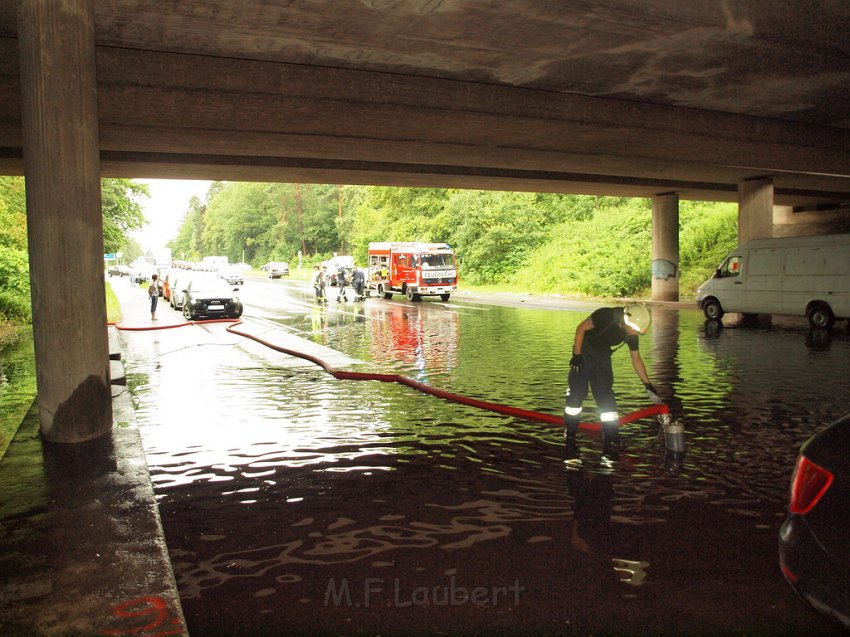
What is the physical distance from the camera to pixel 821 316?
1955 cm

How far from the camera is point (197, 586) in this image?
426 centimetres

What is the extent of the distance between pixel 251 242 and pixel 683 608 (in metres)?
125

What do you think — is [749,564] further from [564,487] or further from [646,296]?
[646,296]

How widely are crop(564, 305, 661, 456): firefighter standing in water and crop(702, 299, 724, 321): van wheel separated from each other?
16.7 meters

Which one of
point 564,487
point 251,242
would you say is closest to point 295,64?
point 564,487

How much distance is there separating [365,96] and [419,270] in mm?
22464

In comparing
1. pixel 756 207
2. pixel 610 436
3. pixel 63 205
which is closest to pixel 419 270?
pixel 756 207

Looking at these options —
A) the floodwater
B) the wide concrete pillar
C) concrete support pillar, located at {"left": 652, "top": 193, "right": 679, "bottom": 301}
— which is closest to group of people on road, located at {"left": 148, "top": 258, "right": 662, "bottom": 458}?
the floodwater

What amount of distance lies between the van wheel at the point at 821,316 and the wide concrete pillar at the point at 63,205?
17730mm

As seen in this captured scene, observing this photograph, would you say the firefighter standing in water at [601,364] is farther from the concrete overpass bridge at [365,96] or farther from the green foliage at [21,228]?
the green foliage at [21,228]

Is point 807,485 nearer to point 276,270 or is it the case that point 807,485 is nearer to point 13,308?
point 13,308

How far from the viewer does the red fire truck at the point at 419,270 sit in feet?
121

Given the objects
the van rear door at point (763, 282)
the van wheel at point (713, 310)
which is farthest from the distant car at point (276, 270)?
the van rear door at point (763, 282)

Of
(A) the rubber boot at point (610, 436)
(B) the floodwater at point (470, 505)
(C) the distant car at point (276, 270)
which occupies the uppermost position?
(C) the distant car at point (276, 270)
